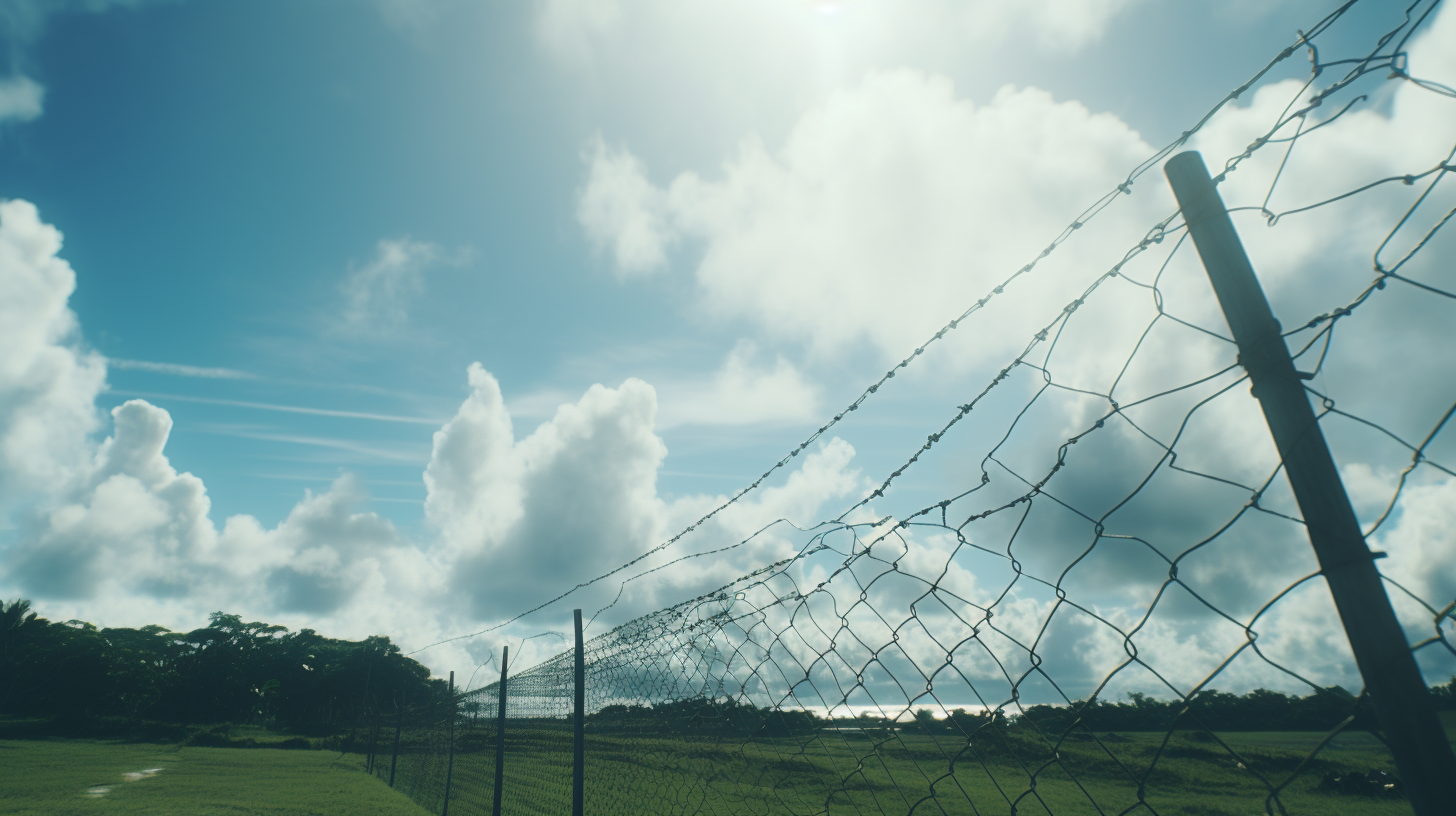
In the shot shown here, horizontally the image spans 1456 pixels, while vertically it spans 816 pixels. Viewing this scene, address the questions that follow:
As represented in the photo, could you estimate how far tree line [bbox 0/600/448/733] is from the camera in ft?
162

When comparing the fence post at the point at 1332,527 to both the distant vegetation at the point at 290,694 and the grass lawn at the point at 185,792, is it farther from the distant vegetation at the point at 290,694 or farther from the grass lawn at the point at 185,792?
the grass lawn at the point at 185,792

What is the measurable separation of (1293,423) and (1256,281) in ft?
0.93

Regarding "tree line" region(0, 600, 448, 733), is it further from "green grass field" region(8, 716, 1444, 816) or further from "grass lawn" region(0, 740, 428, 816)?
"green grass field" region(8, 716, 1444, 816)

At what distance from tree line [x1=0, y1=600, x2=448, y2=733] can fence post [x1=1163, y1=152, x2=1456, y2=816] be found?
163 ft

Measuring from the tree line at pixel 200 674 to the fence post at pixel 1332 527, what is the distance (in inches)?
1958

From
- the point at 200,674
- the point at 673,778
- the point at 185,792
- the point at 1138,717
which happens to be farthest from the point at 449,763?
the point at 200,674

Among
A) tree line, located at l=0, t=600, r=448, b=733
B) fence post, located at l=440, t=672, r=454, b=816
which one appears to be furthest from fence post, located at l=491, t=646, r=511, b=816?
tree line, located at l=0, t=600, r=448, b=733

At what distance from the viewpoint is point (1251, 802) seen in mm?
28281

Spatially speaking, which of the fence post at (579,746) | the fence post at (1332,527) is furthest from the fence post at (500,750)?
the fence post at (1332,527)

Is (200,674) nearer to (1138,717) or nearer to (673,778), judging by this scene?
(673,778)

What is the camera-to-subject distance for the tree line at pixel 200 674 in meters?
49.5

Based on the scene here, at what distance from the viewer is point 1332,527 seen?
98cm

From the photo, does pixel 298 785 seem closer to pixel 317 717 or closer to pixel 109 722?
pixel 109 722

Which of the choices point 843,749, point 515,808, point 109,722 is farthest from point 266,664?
point 843,749
